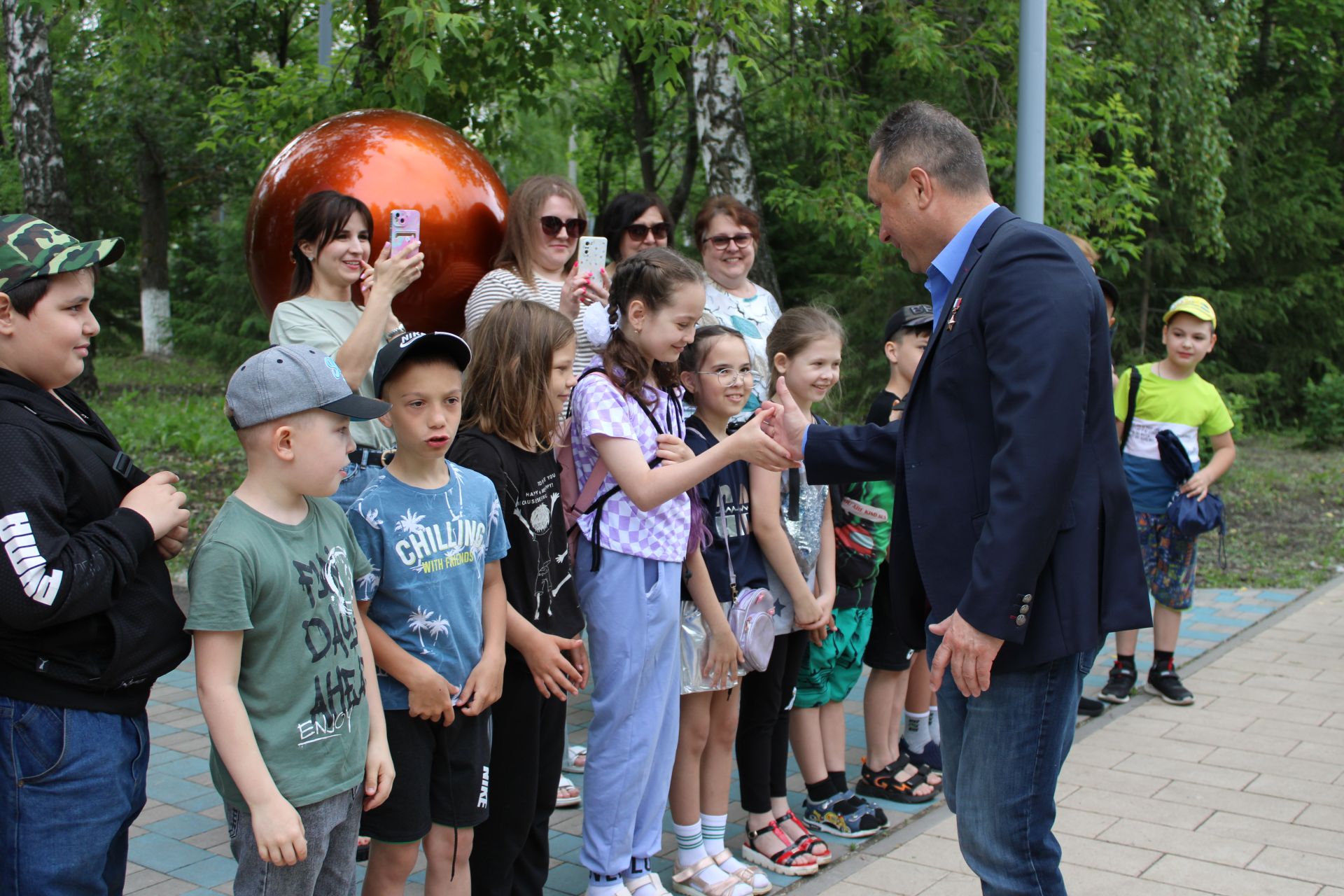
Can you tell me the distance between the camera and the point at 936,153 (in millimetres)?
2914

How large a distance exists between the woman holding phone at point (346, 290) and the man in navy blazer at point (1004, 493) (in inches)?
60.6

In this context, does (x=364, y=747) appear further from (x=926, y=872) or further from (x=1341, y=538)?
(x=1341, y=538)

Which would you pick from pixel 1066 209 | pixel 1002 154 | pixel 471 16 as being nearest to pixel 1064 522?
pixel 471 16

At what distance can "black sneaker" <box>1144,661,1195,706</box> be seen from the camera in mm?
6062

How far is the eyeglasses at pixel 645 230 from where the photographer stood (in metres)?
4.98

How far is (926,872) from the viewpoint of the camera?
13.4 ft

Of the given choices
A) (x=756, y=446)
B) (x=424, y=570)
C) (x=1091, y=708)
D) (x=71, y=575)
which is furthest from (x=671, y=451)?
(x=1091, y=708)

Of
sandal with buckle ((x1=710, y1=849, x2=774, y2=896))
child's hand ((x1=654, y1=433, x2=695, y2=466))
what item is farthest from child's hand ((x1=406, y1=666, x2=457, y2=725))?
sandal with buckle ((x1=710, y1=849, x2=774, y2=896))

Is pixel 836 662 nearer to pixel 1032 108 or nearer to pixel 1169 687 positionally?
pixel 1169 687

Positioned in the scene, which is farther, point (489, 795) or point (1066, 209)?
point (1066, 209)

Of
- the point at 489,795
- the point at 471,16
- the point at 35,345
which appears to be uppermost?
the point at 471,16

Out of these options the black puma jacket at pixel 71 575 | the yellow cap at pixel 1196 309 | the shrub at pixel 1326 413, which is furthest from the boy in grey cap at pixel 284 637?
the shrub at pixel 1326 413

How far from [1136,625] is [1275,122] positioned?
1834 cm

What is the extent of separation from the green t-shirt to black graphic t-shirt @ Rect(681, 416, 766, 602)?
63.3 inches
